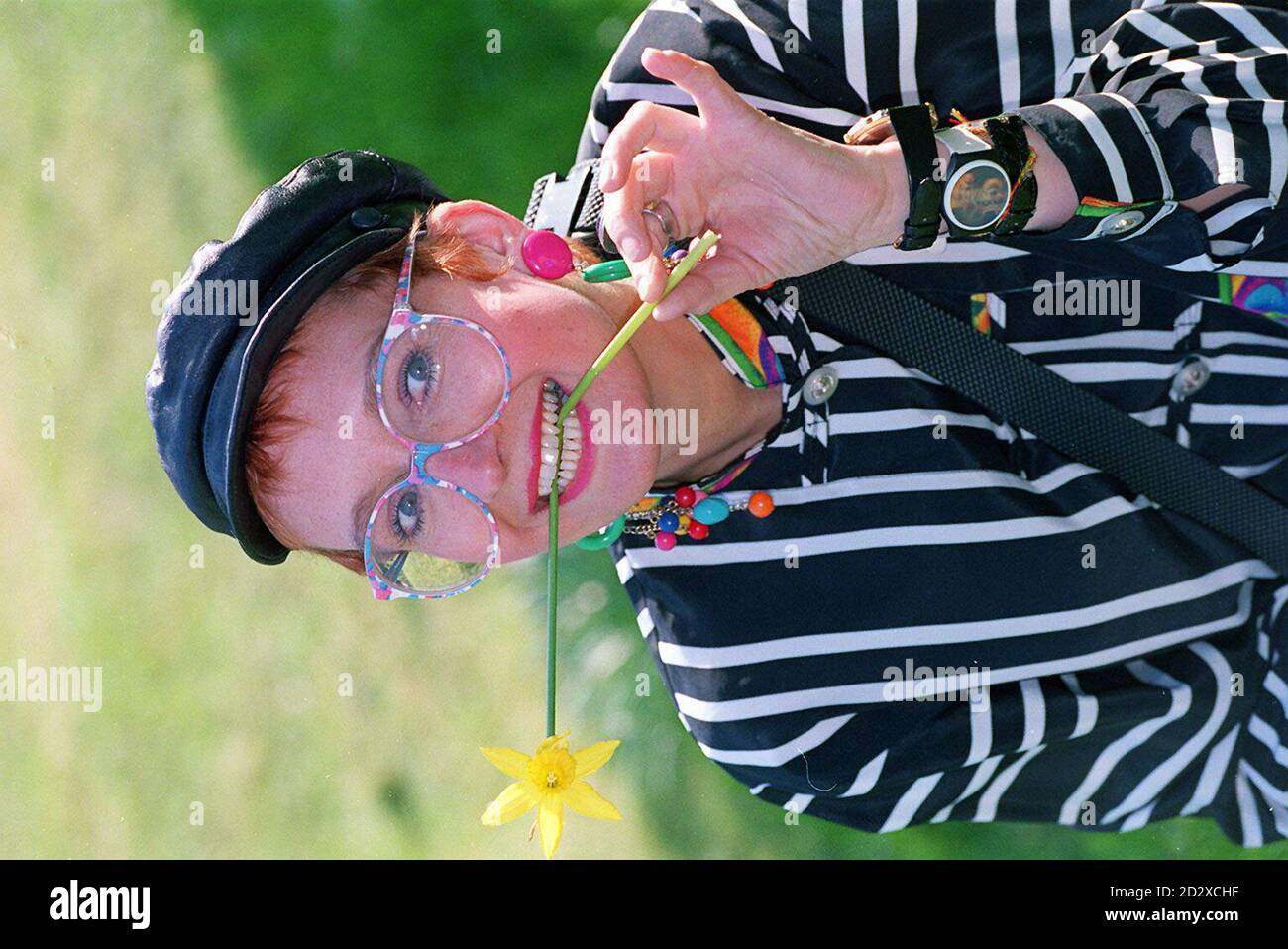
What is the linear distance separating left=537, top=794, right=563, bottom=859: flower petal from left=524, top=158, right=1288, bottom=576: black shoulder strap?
1.78 feet

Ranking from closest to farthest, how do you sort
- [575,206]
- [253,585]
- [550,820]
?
1. [550,820]
2. [575,206]
3. [253,585]

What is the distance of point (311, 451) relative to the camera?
1.04m

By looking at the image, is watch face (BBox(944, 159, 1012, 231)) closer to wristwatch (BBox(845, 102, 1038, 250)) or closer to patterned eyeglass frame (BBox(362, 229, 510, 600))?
wristwatch (BBox(845, 102, 1038, 250))

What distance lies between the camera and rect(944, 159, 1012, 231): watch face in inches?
35.4

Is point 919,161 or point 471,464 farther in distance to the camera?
point 471,464

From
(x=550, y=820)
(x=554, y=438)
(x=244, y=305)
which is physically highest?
(x=244, y=305)

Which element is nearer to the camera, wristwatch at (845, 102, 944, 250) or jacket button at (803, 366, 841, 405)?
wristwatch at (845, 102, 944, 250)

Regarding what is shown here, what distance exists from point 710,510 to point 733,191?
35 centimetres

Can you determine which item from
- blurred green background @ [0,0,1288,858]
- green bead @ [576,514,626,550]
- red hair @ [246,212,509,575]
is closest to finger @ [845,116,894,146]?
red hair @ [246,212,509,575]

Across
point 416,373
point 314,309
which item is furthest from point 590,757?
point 314,309

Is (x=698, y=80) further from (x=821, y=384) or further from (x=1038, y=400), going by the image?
(x=1038, y=400)

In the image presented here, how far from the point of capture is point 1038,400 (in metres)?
1.14
